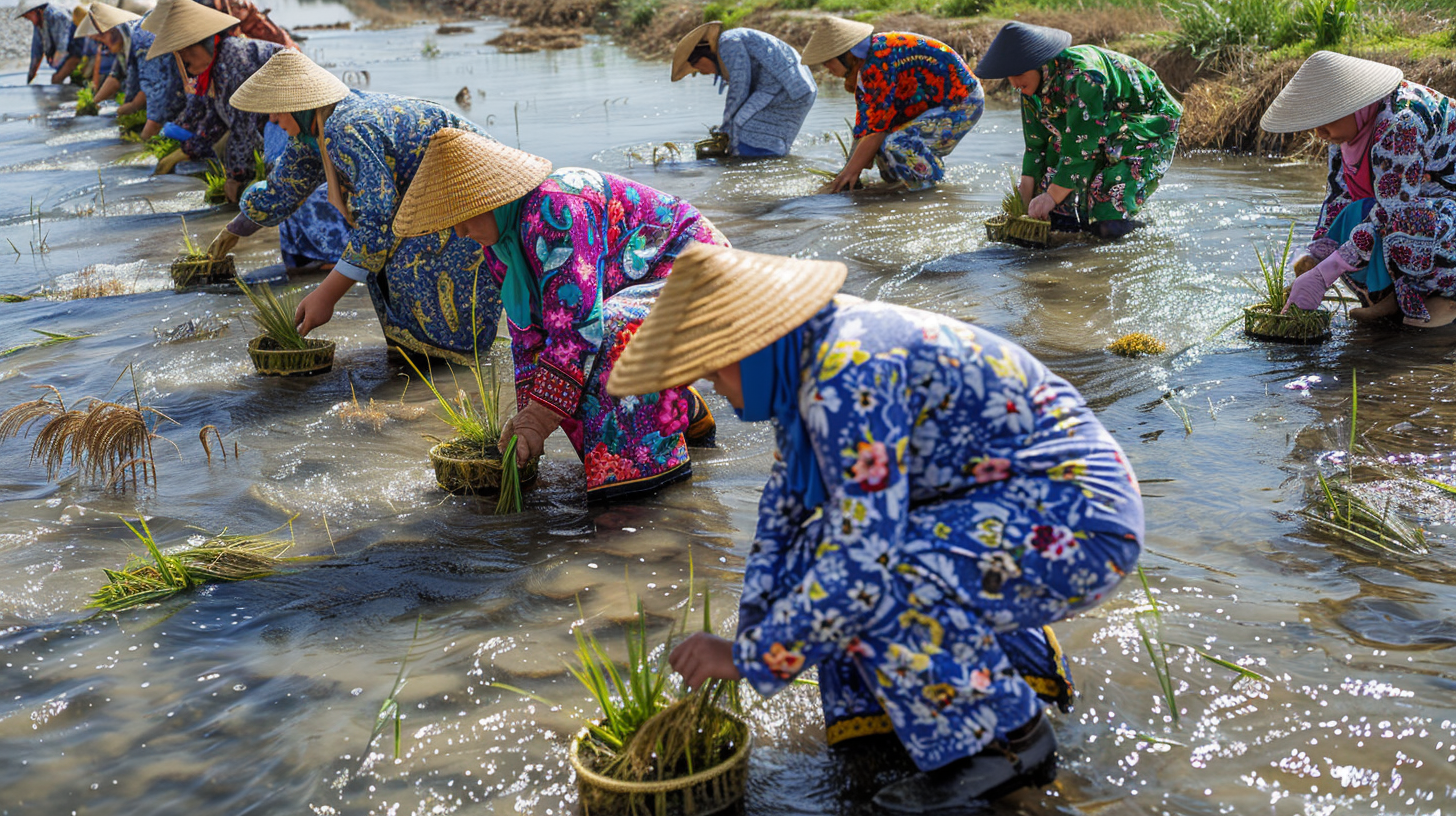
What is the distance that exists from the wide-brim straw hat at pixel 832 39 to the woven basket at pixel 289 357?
392 centimetres

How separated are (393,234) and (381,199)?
0.49ft

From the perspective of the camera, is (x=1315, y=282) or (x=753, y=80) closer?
(x=1315, y=282)

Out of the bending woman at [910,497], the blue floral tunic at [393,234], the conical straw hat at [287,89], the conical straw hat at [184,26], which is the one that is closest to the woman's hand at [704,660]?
the bending woman at [910,497]

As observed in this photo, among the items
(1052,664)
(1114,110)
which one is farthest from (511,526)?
(1114,110)

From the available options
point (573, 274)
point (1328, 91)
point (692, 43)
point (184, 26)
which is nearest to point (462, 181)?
point (573, 274)

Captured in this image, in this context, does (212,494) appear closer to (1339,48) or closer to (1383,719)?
(1383,719)

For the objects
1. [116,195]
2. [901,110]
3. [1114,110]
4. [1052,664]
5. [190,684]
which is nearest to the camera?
[1052,664]

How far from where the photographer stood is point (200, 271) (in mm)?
6879

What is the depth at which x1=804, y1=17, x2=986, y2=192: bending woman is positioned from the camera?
25.5ft

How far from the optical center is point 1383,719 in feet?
8.32

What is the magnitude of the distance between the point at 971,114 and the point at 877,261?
1950 mm

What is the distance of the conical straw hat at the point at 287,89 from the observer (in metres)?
4.95

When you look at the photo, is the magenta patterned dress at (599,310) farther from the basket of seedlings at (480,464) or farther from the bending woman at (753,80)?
the bending woman at (753,80)

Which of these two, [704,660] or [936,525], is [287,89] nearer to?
[704,660]
